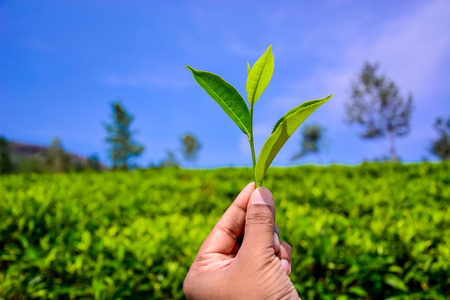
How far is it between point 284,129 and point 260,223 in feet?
1.27

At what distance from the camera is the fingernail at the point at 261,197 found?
1343mm

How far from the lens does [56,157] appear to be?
29.6m

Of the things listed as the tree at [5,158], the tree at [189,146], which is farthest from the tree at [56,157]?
the tree at [189,146]

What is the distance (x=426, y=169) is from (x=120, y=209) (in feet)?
23.2

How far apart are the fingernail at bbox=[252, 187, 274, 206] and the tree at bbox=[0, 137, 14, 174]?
25.7m

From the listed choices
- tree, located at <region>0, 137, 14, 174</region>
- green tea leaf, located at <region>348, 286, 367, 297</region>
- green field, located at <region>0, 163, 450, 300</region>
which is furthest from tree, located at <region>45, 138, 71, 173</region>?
green tea leaf, located at <region>348, 286, 367, 297</region>

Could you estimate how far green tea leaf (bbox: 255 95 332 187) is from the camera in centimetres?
112

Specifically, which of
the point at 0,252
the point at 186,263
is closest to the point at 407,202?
the point at 186,263

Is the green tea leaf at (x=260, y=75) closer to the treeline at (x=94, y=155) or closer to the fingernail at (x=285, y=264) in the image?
the fingernail at (x=285, y=264)

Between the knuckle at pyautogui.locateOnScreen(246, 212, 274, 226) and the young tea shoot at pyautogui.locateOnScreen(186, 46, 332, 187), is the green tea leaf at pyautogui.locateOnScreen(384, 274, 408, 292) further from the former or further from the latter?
the young tea shoot at pyautogui.locateOnScreen(186, 46, 332, 187)

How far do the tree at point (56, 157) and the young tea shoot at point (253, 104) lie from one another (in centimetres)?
3088

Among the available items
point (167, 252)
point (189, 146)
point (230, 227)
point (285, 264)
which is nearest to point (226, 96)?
point (230, 227)

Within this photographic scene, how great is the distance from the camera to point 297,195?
5.49 metres

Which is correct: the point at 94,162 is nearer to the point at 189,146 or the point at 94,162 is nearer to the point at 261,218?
the point at 189,146
